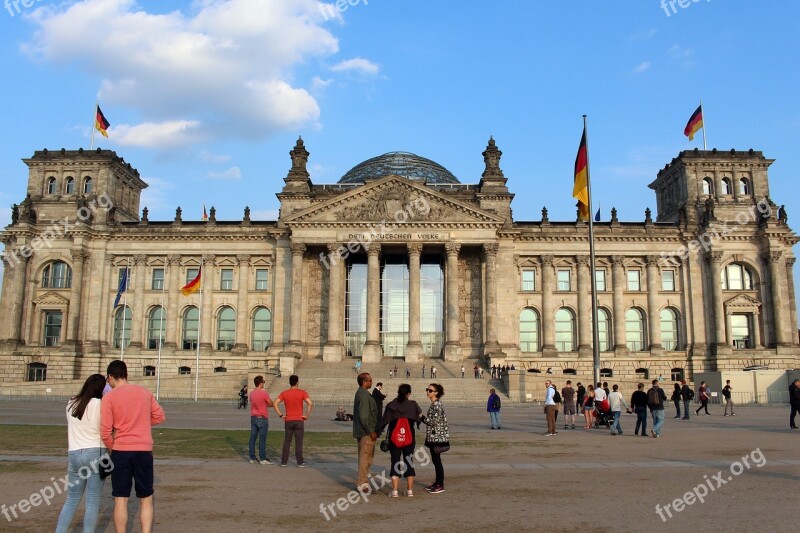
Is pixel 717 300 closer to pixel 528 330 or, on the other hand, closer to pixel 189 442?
pixel 528 330

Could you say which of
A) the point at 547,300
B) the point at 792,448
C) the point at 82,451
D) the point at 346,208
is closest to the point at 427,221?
the point at 346,208

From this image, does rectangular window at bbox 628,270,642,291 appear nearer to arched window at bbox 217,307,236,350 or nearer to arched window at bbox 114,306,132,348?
arched window at bbox 217,307,236,350

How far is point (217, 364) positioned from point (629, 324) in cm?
3997

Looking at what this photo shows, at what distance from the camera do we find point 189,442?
22.3 m

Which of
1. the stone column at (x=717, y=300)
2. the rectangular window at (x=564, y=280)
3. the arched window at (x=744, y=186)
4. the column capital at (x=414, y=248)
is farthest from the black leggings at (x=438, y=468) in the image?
Result: the arched window at (x=744, y=186)

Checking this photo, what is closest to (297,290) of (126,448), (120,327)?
(120,327)

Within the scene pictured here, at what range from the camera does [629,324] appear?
68.6 metres

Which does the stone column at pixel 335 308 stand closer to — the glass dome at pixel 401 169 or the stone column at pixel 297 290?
the stone column at pixel 297 290

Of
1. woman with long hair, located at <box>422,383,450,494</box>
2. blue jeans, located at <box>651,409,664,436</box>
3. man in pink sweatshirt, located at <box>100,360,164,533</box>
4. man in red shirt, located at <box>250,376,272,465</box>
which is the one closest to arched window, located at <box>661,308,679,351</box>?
blue jeans, located at <box>651,409,664,436</box>

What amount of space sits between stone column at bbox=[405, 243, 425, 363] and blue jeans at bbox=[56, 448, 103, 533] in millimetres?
52502

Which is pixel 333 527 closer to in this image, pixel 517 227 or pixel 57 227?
pixel 517 227

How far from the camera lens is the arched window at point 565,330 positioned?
68312 mm

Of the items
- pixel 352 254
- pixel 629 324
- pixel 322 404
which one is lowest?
pixel 322 404

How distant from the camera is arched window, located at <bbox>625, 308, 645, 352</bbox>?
6825cm
